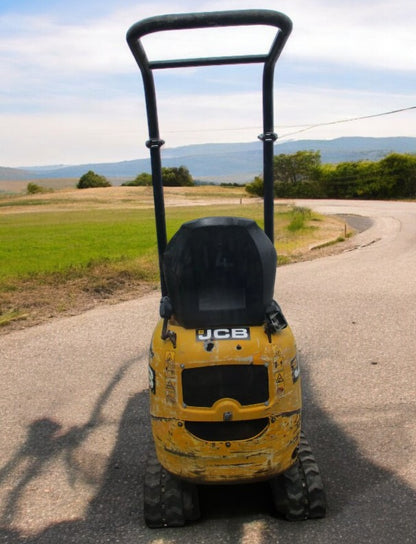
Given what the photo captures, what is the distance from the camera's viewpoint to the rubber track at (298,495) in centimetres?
331

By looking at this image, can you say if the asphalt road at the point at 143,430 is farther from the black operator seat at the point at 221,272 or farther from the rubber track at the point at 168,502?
the black operator seat at the point at 221,272

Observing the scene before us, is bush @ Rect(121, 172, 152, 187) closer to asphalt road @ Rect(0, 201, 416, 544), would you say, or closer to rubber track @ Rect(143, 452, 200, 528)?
asphalt road @ Rect(0, 201, 416, 544)

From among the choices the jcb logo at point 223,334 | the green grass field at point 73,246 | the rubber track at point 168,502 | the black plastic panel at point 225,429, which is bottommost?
the green grass field at point 73,246

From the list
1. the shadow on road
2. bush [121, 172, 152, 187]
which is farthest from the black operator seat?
bush [121, 172, 152, 187]

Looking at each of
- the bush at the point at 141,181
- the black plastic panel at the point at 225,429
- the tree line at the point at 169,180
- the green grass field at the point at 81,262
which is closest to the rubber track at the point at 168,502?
the black plastic panel at the point at 225,429

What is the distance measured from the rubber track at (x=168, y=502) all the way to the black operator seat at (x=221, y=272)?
998mm

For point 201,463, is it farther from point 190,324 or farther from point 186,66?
point 186,66

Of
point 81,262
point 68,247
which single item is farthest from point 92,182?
point 81,262

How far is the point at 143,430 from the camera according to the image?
467 centimetres

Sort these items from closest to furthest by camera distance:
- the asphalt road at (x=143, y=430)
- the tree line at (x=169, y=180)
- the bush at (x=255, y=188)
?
the asphalt road at (x=143, y=430)
the bush at (x=255, y=188)
the tree line at (x=169, y=180)

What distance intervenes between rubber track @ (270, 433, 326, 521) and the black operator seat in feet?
3.31

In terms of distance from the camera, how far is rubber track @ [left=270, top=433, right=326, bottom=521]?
331 centimetres

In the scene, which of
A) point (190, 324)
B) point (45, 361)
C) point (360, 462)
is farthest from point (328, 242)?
point (190, 324)

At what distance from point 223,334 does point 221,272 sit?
0.36m
